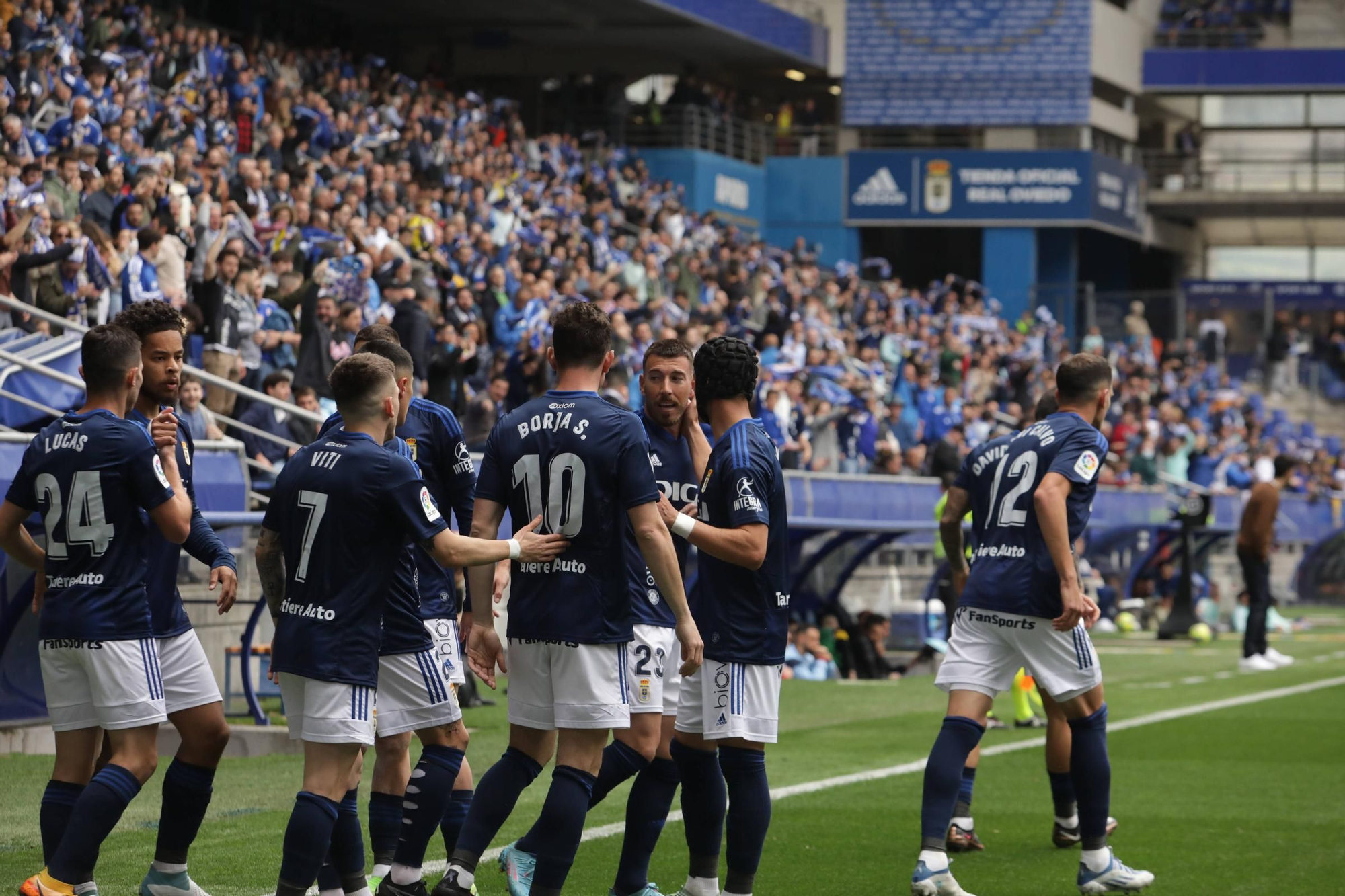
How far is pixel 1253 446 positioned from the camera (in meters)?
38.8

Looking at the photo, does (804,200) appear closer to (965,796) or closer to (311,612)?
(965,796)

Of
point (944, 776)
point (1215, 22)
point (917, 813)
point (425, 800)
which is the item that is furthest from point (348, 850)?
point (1215, 22)

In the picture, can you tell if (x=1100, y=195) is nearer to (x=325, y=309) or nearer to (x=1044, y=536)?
(x=325, y=309)

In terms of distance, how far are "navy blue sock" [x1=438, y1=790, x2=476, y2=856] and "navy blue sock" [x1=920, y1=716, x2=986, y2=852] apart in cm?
180

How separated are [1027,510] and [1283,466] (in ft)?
36.8

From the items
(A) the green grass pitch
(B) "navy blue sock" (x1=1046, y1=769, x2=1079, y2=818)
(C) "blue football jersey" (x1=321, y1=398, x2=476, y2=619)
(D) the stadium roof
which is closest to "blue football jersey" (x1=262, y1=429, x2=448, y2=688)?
(C) "blue football jersey" (x1=321, y1=398, x2=476, y2=619)

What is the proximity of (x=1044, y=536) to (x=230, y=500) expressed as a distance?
246 inches

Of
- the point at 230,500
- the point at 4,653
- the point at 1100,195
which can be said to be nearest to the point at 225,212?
the point at 230,500

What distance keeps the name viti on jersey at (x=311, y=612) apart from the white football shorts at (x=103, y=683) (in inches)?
27.7

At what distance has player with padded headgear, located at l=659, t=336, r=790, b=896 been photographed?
6.62 meters

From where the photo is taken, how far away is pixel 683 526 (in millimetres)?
6496

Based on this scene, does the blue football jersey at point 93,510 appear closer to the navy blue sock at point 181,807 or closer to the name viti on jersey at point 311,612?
the navy blue sock at point 181,807

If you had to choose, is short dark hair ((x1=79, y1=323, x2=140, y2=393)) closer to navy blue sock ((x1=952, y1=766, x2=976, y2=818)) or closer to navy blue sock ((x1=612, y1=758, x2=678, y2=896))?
navy blue sock ((x1=612, y1=758, x2=678, y2=896))

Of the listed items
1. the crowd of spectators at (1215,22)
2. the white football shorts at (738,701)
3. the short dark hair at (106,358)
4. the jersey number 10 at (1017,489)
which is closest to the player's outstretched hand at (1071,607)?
the jersey number 10 at (1017,489)
